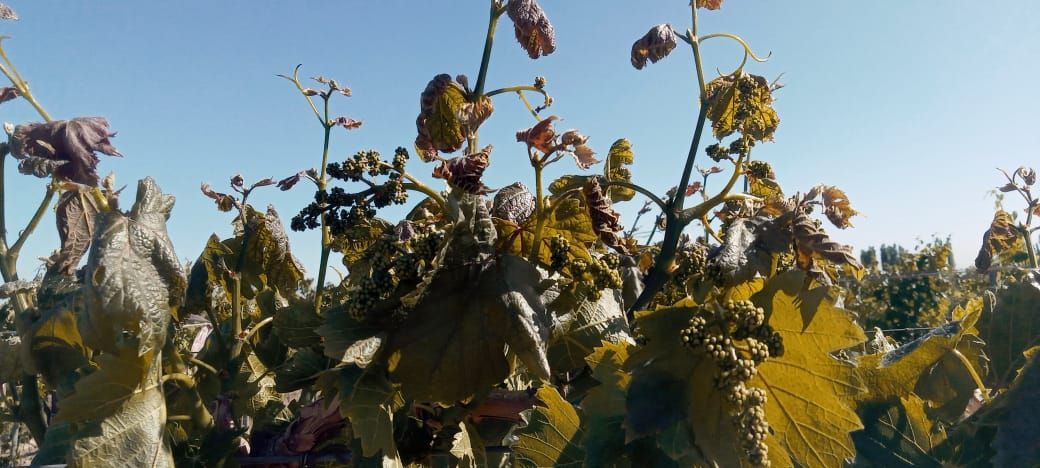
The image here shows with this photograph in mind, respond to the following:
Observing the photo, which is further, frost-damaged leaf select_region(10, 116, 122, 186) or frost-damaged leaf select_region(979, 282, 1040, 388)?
frost-damaged leaf select_region(979, 282, 1040, 388)

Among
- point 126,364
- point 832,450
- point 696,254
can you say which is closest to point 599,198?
point 696,254

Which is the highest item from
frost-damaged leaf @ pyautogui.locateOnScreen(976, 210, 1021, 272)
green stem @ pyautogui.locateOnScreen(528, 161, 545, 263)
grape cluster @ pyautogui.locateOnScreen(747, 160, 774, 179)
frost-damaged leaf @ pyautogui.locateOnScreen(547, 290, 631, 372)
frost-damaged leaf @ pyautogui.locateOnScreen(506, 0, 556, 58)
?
frost-damaged leaf @ pyautogui.locateOnScreen(506, 0, 556, 58)

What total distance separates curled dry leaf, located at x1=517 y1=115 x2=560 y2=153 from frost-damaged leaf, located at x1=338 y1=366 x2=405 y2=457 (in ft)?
1.77

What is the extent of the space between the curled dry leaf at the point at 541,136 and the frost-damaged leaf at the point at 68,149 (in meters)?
0.91

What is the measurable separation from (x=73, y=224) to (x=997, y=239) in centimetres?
262

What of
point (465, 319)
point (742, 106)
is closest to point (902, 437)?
point (742, 106)

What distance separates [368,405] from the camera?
1.24 metres

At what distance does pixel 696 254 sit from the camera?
49.6 inches

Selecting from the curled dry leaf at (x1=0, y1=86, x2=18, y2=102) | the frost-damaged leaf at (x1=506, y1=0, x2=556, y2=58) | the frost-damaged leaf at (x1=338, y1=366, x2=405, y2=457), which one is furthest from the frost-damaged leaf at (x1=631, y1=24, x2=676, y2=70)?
the curled dry leaf at (x1=0, y1=86, x2=18, y2=102)

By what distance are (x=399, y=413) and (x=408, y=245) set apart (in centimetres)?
44

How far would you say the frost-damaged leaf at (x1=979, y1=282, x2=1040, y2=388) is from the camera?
5.05 feet

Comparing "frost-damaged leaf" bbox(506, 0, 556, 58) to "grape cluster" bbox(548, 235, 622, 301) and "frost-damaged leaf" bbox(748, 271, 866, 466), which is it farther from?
"frost-damaged leaf" bbox(748, 271, 866, 466)

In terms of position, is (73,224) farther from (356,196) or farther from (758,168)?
(758,168)

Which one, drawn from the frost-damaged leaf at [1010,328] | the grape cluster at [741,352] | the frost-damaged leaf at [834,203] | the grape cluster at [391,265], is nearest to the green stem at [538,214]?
the grape cluster at [391,265]
